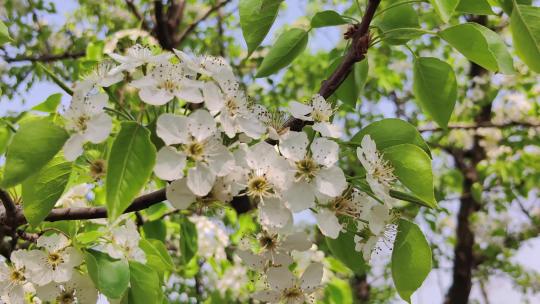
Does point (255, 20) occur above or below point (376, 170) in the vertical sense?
above

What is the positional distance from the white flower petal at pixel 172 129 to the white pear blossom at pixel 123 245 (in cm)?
36

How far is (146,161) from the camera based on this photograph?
2.65 ft

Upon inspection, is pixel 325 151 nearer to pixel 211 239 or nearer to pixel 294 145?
pixel 294 145

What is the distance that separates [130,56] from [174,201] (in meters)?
0.30

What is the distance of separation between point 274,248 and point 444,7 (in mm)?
491

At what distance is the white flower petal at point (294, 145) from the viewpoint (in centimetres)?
94

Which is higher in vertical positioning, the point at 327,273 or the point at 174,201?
the point at 174,201

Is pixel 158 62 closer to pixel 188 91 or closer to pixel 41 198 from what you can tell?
pixel 188 91

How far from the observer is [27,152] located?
0.84m

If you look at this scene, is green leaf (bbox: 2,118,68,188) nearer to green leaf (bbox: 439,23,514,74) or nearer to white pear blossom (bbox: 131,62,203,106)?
white pear blossom (bbox: 131,62,203,106)

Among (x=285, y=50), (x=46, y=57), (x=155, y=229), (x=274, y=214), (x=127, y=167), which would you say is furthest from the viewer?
(x=46, y=57)

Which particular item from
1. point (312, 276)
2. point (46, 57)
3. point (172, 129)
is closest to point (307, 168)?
point (172, 129)

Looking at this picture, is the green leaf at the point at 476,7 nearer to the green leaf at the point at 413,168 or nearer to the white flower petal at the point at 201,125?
the green leaf at the point at 413,168

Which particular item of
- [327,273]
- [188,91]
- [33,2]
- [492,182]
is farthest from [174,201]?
[492,182]
